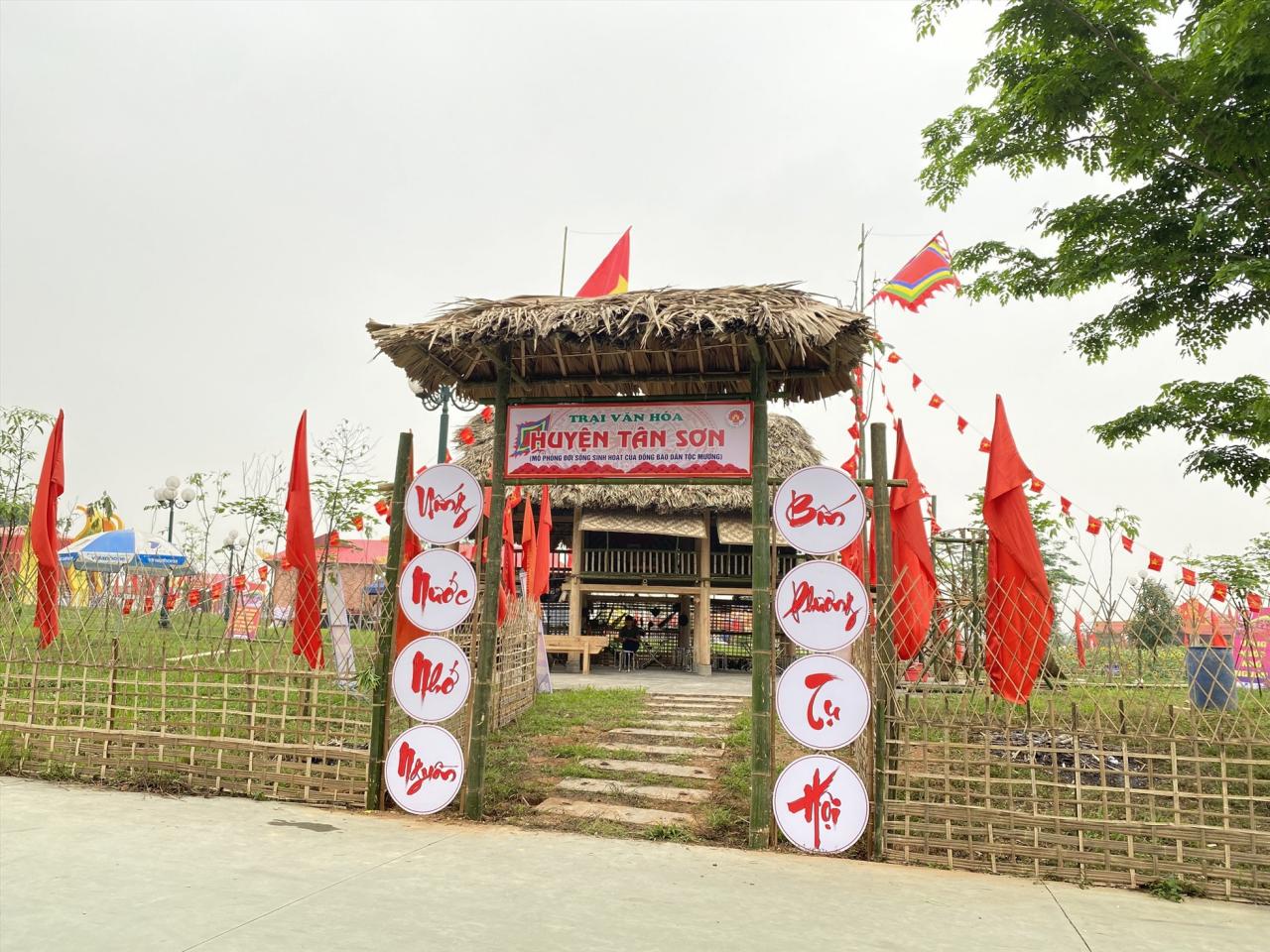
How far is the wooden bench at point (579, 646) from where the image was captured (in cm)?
1377

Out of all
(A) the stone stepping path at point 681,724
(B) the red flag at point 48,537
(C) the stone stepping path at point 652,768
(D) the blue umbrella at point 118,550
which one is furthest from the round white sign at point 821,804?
(D) the blue umbrella at point 118,550

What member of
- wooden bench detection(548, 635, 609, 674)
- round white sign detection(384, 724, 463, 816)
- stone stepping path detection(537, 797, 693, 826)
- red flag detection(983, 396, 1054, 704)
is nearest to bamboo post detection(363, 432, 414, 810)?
round white sign detection(384, 724, 463, 816)

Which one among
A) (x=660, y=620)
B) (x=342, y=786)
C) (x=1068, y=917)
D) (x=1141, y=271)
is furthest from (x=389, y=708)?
(x=660, y=620)

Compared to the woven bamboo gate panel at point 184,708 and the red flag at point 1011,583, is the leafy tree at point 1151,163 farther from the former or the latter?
the woven bamboo gate panel at point 184,708

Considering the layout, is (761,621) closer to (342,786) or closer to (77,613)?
(342,786)

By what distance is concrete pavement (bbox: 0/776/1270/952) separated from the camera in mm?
3008

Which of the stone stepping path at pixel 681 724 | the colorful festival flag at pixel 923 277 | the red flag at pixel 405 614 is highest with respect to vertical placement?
the colorful festival flag at pixel 923 277

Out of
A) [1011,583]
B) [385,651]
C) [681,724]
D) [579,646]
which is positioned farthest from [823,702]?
→ [579,646]

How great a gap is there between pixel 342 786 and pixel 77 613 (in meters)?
2.52

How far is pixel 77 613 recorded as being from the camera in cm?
576

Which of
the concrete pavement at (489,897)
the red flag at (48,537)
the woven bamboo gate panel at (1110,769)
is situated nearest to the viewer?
the concrete pavement at (489,897)

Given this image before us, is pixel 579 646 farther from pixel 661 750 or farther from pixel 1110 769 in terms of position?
A: pixel 1110 769

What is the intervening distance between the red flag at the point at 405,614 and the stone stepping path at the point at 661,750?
2.35 metres

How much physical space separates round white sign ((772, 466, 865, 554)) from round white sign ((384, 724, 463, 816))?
7.97ft
